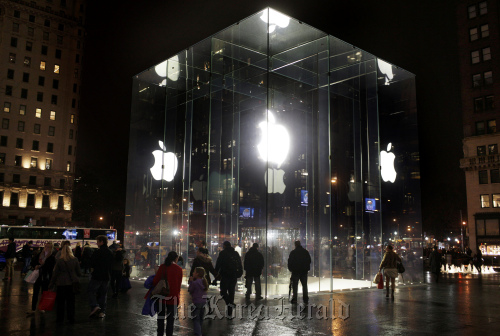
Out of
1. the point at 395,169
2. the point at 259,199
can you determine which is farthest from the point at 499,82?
the point at 259,199

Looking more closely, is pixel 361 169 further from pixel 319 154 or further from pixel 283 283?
pixel 283 283

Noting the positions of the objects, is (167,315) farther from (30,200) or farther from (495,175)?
(30,200)

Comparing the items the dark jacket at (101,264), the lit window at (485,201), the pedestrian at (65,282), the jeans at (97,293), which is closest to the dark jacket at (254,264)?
the jeans at (97,293)

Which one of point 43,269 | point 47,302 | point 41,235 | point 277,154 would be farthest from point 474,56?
point 47,302

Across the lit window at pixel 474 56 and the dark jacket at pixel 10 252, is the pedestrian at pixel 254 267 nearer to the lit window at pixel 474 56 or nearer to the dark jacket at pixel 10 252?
the dark jacket at pixel 10 252

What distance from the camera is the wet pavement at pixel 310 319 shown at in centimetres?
862

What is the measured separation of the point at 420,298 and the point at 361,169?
679cm

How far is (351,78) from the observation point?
1934cm

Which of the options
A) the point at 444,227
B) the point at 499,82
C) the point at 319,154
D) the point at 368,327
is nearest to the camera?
the point at 368,327

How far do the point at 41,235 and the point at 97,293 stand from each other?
27.8 m

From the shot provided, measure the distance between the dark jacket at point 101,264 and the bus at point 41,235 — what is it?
24666 mm

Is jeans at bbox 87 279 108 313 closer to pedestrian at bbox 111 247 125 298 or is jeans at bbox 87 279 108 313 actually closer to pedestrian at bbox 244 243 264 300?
pedestrian at bbox 111 247 125 298

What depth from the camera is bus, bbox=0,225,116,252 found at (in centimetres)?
3300

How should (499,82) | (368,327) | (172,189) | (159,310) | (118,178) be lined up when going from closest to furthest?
(159,310) → (368,327) → (172,189) → (499,82) → (118,178)
